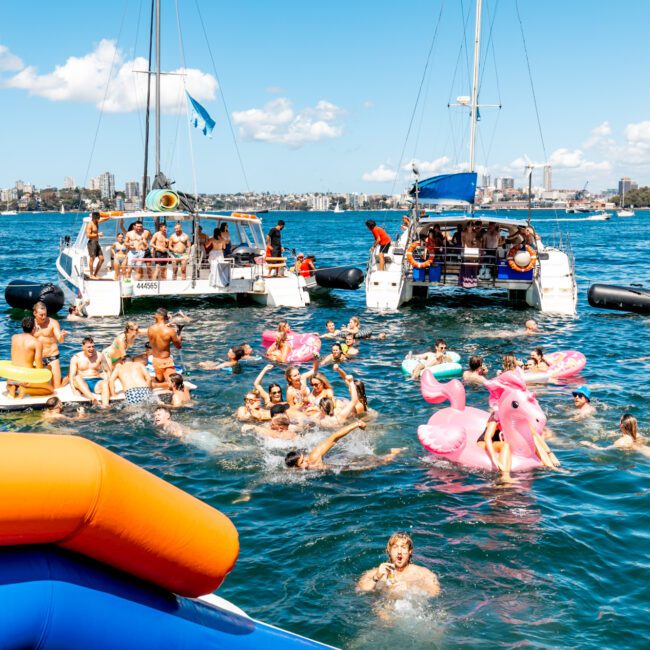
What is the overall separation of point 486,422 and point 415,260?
13606 millimetres

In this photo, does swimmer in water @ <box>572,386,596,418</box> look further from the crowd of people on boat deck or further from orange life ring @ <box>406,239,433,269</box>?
the crowd of people on boat deck

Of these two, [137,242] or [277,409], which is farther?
[137,242]

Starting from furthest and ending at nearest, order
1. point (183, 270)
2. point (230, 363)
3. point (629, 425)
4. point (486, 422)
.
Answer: point (183, 270) < point (230, 363) < point (629, 425) < point (486, 422)

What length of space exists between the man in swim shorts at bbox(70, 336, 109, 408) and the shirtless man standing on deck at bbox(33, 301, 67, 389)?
28 cm

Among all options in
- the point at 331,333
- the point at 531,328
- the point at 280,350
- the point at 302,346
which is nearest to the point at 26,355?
the point at 280,350

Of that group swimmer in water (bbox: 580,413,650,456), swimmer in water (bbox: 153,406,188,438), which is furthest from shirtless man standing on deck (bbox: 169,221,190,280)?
swimmer in water (bbox: 580,413,650,456)

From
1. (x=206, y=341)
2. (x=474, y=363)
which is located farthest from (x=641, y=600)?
(x=206, y=341)

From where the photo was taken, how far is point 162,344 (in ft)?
Answer: 46.1

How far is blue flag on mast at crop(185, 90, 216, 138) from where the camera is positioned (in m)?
26.4

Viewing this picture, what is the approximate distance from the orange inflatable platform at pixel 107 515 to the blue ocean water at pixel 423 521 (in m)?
3.00

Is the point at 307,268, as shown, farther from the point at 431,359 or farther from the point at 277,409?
the point at 277,409

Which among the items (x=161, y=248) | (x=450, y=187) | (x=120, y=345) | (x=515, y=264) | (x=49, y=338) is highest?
(x=450, y=187)

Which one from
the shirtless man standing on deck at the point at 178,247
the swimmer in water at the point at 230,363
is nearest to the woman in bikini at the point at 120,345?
the swimmer in water at the point at 230,363

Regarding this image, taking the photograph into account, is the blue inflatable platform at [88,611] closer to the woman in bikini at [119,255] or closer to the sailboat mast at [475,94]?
the woman in bikini at [119,255]
